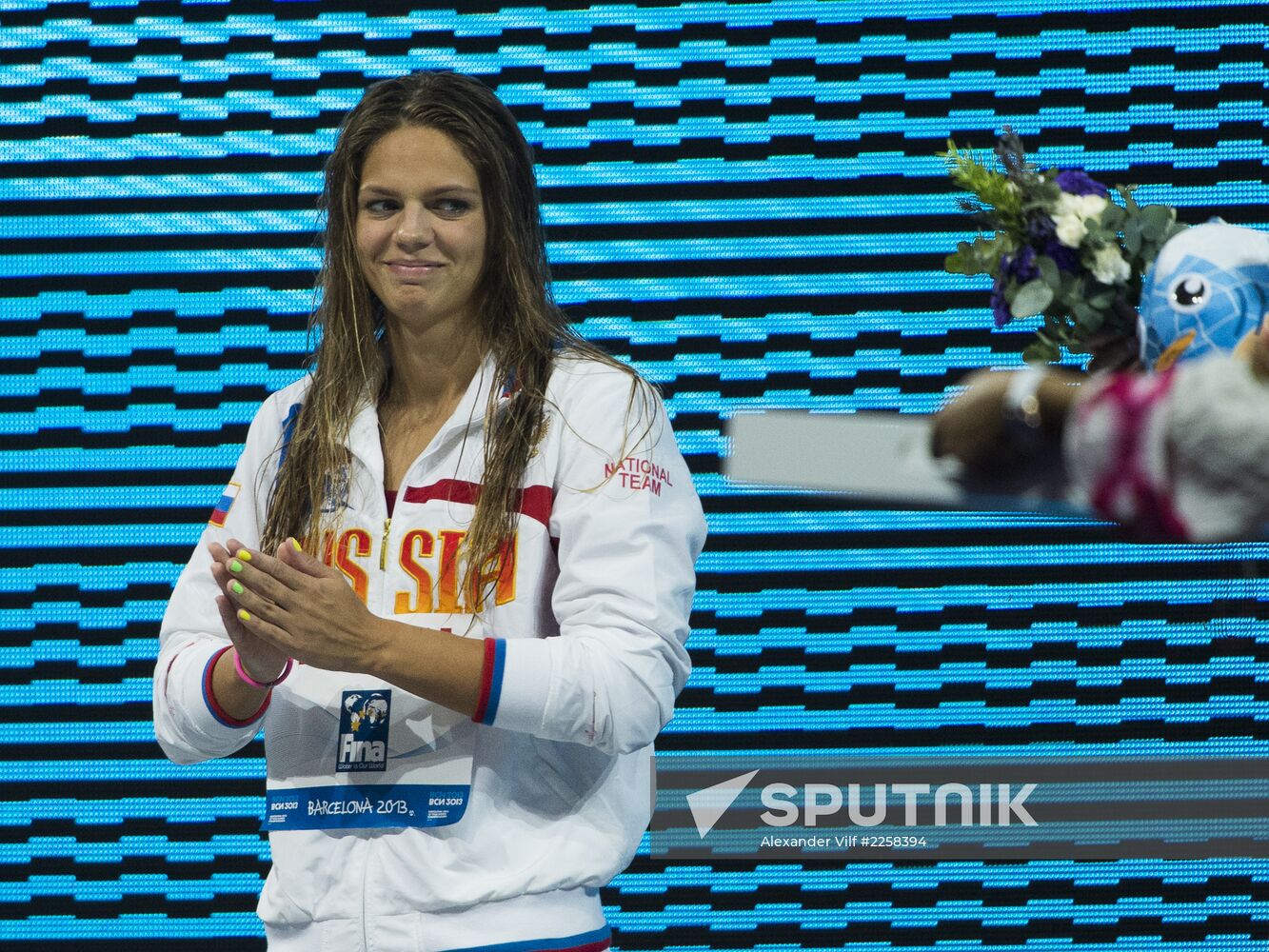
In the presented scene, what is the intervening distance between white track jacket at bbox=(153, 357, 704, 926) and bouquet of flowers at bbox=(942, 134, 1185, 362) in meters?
0.54

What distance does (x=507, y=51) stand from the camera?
339 centimetres

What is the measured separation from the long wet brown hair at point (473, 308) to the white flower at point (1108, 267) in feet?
2.26

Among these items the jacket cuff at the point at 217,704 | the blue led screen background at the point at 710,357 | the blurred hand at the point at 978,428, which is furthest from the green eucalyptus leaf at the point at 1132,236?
the blue led screen background at the point at 710,357

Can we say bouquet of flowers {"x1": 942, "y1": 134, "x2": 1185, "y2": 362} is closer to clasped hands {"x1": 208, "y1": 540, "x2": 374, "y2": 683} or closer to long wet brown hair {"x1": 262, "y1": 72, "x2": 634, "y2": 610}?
long wet brown hair {"x1": 262, "y1": 72, "x2": 634, "y2": 610}

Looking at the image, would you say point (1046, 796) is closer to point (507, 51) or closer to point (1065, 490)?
point (507, 51)

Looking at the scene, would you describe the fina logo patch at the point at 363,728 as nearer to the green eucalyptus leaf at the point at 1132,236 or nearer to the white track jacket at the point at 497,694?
the white track jacket at the point at 497,694

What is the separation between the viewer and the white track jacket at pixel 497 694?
1.73 meters

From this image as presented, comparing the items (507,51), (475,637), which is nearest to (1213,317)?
(475,637)

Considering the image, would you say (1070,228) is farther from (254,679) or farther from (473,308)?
(254,679)

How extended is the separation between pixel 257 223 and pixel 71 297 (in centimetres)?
48

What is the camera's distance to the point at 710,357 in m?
3.29

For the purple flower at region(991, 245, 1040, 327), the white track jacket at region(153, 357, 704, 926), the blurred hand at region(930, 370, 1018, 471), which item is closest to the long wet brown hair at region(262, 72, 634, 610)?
the white track jacket at region(153, 357, 704, 926)

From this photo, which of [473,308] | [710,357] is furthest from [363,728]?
[710,357]

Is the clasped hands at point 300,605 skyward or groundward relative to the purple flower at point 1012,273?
groundward
